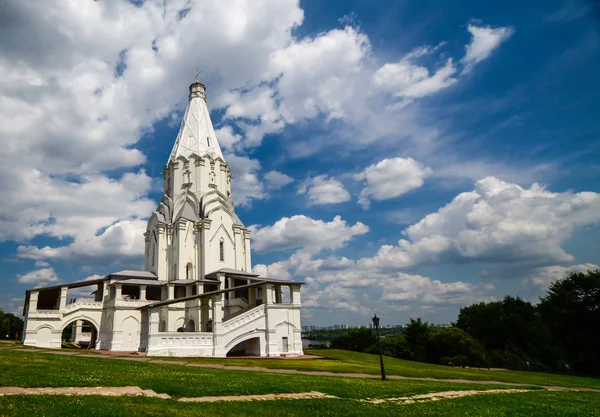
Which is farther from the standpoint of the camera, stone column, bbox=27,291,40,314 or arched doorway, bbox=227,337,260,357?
stone column, bbox=27,291,40,314

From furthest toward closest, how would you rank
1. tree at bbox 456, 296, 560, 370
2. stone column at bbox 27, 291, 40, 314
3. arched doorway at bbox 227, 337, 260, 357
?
tree at bbox 456, 296, 560, 370 → stone column at bbox 27, 291, 40, 314 → arched doorway at bbox 227, 337, 260, 357

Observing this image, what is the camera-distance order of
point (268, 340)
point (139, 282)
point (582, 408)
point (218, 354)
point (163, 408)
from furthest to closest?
point (139, 282) → point (268, 340) → point (218, 354) → point (582, 408) → point (163, 408)

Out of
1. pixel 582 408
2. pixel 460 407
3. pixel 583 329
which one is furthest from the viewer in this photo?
pixel 583 329

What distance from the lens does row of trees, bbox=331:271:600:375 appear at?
4059 cm

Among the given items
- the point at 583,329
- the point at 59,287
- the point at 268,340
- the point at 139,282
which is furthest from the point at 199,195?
the point at 583,329

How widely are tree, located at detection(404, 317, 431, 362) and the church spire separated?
33605mm

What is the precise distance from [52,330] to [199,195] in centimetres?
1803

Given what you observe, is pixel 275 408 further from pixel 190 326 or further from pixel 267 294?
pixel 190 326

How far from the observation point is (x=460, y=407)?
1127cm

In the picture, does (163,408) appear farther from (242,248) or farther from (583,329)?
(583,329)

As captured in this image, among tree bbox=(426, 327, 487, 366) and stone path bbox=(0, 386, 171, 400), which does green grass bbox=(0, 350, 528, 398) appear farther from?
tree bbox=(426, 327, 487, 366)

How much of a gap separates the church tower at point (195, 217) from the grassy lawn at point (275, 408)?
30518 mm

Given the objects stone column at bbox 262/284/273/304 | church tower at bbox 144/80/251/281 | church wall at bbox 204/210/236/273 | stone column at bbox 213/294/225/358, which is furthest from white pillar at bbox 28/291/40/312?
stone column at bbox 262/284/273/304

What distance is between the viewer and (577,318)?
40969 mm
